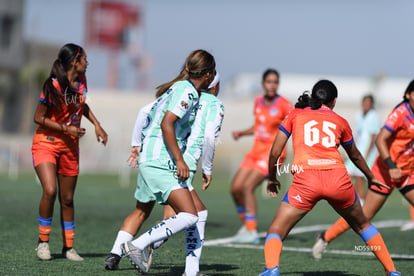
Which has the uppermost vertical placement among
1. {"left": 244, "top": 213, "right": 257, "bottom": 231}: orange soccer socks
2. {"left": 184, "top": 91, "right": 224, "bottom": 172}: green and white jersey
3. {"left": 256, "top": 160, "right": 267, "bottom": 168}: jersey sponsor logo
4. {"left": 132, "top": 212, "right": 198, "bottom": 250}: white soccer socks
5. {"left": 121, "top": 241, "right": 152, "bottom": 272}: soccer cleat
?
{"left": 184, "top": 91, "right": 224, "bottom": 172}: green and white jersey

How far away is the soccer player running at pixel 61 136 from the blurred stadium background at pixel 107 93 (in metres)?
20.9

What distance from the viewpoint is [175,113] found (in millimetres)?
6059

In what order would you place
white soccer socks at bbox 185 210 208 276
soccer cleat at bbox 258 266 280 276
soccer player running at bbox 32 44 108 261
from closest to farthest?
soccer cleat at bbox 258 266 280 276 → white soccer socks at bbox 185 210 208 276 → soccer player running at bbox 32 44 108 261

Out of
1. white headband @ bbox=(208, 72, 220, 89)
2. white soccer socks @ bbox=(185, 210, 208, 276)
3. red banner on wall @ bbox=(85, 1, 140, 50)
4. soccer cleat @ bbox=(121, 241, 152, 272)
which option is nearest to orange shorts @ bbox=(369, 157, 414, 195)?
white headband @ bbox=(208, 72, 220, 89)

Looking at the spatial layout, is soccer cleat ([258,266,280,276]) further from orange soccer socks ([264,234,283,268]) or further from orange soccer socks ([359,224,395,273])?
orange soccer socks ([359,224,395,273])

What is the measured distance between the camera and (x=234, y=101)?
63.1 meters

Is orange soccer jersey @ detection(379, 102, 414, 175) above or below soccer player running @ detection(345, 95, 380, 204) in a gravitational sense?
above

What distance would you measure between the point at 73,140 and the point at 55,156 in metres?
0.27

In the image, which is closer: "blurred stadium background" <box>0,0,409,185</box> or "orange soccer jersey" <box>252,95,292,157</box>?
"orange soccer jersey" <box>252,95,292,157</box>

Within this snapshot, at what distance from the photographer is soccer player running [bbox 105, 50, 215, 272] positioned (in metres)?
6.07

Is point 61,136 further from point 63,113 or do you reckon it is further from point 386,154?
point 386,154

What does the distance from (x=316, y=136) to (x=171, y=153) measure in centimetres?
131

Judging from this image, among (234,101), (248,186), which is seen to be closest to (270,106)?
(248,186)

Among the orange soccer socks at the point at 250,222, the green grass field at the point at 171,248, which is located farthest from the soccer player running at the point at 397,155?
the orange soccer socks at the point at 250,222
